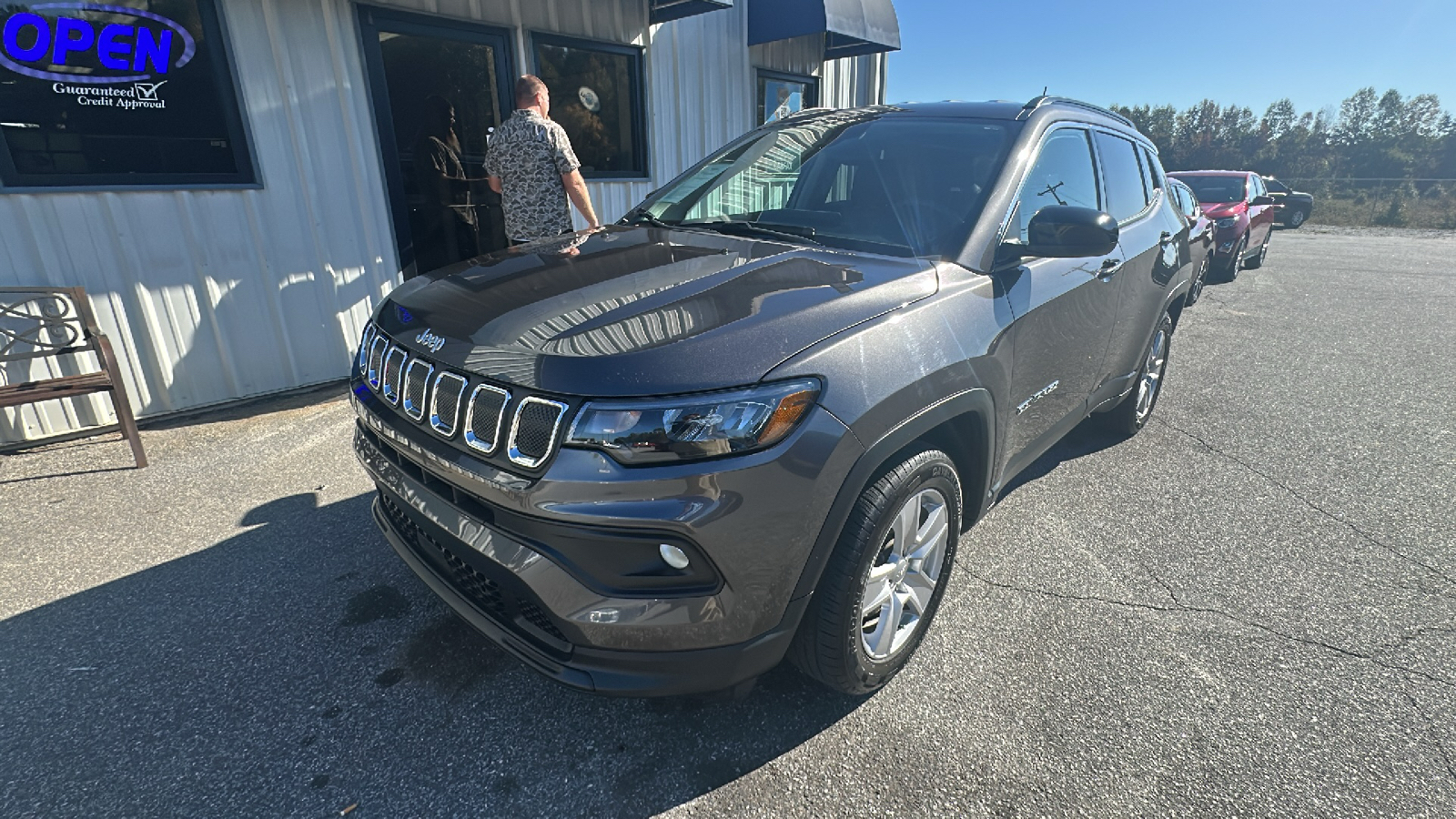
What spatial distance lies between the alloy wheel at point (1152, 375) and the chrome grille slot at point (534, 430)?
380 cm

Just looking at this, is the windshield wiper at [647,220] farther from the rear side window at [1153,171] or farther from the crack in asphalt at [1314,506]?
the crack in asphalt at [1314,506]

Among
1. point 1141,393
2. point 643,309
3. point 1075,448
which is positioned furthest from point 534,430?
point 1141,393

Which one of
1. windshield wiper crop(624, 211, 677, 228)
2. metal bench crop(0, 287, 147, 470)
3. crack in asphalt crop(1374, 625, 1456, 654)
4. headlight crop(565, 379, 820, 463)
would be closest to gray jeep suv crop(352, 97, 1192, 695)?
headlight crop(565, 379, 820, 463)

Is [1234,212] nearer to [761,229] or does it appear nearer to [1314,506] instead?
[1314,506]

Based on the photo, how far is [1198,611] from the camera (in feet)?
8.77

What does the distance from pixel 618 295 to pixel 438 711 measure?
138 cm

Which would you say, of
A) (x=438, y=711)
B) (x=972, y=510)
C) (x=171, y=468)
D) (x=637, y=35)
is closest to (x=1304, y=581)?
(x=972, y=510)

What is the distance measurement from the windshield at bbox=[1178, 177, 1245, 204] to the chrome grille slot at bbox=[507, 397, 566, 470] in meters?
12.7

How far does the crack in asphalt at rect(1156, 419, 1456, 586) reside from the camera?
118 inches

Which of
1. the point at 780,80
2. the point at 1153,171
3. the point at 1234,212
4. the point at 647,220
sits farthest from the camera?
the point at 1234,212

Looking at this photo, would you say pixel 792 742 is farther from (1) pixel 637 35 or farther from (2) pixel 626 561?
(1) pixel 637 35

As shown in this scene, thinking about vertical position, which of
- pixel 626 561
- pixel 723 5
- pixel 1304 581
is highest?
pixel 723 5

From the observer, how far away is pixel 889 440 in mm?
1846

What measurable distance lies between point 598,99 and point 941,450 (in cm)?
544
